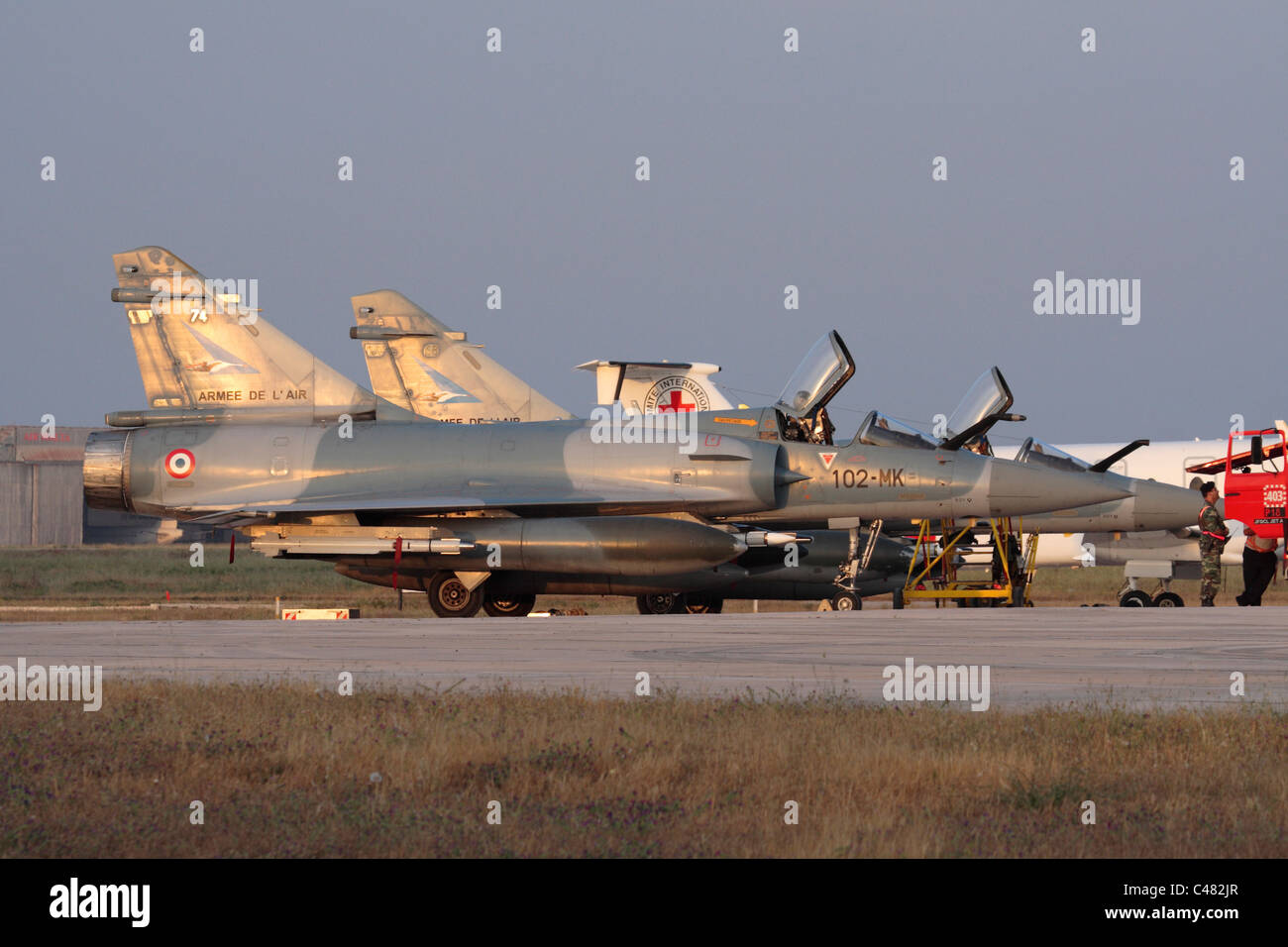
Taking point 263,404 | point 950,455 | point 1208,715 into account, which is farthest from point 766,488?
point 1208,715

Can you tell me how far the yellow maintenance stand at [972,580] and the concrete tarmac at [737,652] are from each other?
3845 millimetres

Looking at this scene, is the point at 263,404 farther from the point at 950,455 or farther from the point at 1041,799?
the point at 1041,799

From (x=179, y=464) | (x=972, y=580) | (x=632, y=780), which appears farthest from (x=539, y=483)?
(x=632, y=780)

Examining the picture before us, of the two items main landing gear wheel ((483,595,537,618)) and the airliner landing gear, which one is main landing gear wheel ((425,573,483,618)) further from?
the airliner landing gear

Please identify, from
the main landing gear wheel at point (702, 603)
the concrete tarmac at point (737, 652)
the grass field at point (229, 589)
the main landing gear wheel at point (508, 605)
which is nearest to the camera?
the concrete tarmac at point (737, 652)

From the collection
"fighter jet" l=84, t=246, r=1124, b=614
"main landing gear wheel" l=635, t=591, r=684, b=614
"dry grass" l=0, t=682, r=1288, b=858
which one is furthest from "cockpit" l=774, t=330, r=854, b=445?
"dry grass" l=0, t=682, r=1288, b=858

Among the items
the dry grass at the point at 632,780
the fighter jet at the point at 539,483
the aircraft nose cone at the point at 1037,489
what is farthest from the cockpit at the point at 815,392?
the dry grass at the point at 632,780

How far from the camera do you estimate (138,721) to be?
25.7 ft

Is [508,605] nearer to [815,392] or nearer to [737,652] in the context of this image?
[815,392]

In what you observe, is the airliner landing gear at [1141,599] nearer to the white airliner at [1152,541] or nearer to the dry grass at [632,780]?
the white airliner at [1152,541]

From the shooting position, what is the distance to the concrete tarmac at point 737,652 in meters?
9.63

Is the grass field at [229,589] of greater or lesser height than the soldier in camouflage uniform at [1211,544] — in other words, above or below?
below

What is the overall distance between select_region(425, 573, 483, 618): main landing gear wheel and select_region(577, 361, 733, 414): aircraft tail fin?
6.51 meters
